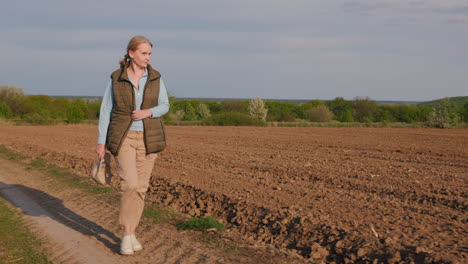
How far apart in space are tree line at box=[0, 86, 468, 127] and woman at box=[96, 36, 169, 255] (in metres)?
38.0

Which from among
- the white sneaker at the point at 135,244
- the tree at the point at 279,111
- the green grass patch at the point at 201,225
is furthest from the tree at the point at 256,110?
the white sneaker at the point at 135,244

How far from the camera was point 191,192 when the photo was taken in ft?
31.0

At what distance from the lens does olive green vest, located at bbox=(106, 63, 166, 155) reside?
5.40m

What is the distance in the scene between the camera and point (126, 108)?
5.43 m

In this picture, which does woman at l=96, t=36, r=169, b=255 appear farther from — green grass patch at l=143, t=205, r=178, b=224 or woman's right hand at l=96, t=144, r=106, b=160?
green grass patch at l=143, t=205, r=178, b=224

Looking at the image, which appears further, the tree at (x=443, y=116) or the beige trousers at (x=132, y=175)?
the tree at (x=443, y=116)

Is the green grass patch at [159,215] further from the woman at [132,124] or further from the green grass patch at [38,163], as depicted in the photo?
the green grass patch at [38,163]

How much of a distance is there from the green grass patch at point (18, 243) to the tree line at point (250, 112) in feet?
123

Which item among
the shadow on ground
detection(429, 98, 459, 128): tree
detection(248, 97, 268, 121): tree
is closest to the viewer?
the shadow on ground

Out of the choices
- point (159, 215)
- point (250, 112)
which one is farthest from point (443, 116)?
point (159, 215)

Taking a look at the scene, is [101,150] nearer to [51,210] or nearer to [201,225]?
[201,225]

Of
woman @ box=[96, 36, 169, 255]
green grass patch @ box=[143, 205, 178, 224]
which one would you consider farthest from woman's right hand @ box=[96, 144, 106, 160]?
green grass patch @ box=[143, 205, 178, 224]

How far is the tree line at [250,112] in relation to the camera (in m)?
44.8

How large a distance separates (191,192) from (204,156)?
646cm
